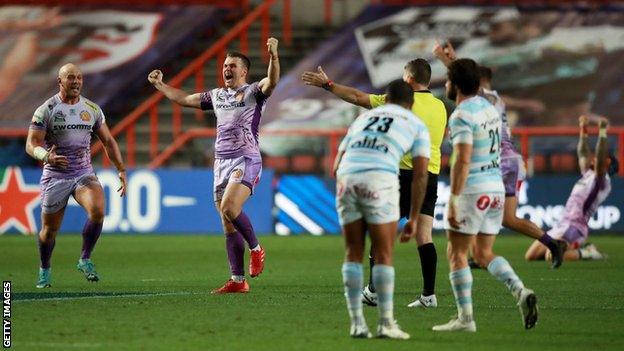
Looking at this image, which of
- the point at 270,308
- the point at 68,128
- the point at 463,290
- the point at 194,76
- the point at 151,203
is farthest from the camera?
the point at 194,76

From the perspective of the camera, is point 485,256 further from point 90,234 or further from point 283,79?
point 283,79

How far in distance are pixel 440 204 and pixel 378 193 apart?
15.4 metres

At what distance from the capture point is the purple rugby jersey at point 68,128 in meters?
15.3

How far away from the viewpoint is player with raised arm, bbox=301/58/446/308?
12.9m

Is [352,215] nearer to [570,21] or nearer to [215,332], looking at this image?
[215,332]

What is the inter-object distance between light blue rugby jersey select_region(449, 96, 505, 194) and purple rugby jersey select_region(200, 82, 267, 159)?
3.99 metres

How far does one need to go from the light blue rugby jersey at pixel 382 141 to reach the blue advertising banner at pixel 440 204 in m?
14.9

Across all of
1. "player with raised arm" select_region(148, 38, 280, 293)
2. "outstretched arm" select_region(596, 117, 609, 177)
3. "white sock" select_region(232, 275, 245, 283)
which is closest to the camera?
"white sock" select_region(232, 275, 245, 283)

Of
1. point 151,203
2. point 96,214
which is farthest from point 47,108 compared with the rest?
point 151,203

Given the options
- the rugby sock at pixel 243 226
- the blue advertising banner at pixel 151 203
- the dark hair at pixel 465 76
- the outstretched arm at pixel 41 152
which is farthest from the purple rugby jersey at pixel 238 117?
the blue advertising banner at pixel 151 203

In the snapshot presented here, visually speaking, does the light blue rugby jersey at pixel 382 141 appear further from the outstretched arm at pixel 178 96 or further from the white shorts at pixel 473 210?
the outstretched arm at pixel 178 96

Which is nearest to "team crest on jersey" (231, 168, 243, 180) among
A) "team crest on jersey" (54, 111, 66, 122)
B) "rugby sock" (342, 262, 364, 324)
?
"team crest on jersey" (54, 111, 66, 122)

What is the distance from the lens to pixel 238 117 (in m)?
14.6

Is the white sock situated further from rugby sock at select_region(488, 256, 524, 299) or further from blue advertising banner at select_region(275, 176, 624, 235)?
blue advertising banner at select_region(275, 176, 624, 235)
